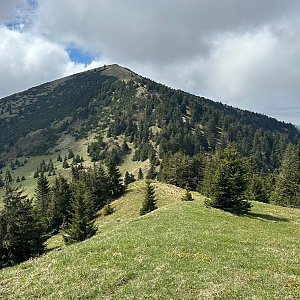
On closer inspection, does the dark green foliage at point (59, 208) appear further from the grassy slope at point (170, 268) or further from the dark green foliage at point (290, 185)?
the dark green foliage at point (290, 185)

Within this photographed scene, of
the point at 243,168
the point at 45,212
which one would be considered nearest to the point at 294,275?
the point at 243,168

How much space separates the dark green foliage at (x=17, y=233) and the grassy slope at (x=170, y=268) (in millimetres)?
17758

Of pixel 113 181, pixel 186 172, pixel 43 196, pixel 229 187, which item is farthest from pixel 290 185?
pixel 43 196

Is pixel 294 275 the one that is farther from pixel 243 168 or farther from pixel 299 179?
pixel 299 179

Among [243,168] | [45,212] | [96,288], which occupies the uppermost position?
[243,168]

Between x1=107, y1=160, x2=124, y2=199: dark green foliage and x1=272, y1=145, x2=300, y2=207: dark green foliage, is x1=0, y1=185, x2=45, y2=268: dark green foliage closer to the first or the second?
x1=107, y1=160, x2=124, y2=199: dark green foliage

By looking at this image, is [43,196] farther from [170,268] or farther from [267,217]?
[170,268]

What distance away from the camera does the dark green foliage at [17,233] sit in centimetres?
4534

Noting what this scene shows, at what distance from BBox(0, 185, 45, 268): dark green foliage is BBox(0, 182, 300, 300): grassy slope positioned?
699 inches

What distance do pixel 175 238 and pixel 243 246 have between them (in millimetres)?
5186

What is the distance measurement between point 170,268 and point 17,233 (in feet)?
102

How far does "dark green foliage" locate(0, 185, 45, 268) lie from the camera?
45.3m

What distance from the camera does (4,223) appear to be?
4712 cm

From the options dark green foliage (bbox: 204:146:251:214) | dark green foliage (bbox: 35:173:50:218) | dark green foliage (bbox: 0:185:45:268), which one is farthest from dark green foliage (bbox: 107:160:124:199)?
dark green foliage (bbox: 0:185:45:268)
